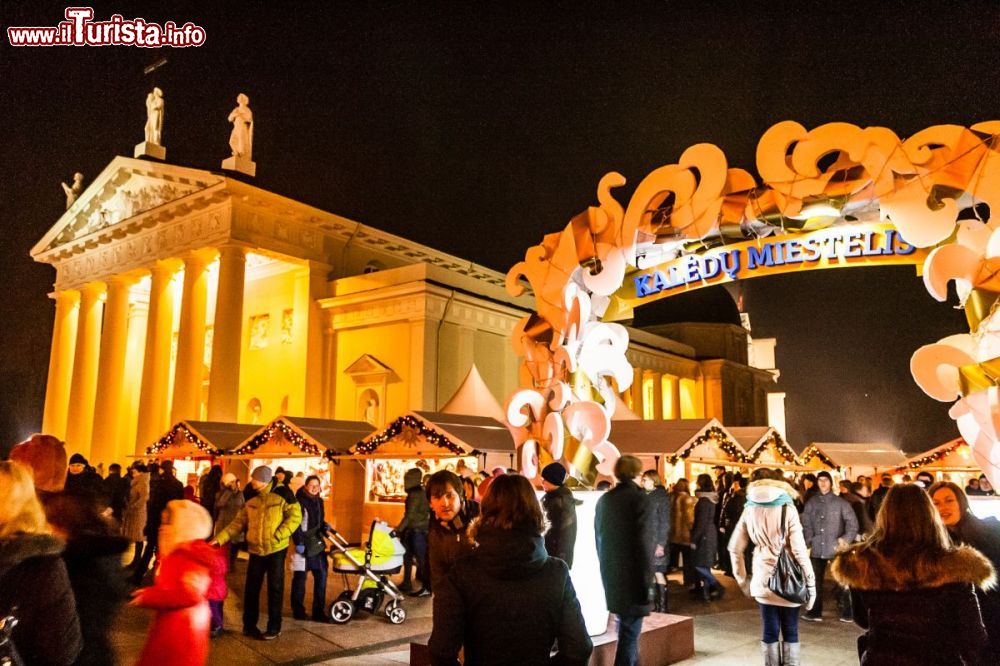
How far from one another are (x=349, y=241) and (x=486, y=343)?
7.40m

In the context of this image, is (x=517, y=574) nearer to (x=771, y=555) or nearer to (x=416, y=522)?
(x=771, y=555)

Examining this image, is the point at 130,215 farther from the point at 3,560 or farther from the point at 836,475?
the point at 3,560

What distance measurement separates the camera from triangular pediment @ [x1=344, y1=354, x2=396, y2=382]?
28.1 metres

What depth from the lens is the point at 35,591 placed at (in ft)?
9.78

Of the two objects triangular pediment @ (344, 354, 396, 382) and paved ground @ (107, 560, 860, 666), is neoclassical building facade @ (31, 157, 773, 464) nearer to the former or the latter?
triangular pediment @ (344, 354, 396, 382)

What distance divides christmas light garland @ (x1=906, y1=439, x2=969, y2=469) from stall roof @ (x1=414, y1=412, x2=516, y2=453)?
426 inches

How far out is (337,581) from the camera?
13234mm

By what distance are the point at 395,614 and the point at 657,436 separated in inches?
390

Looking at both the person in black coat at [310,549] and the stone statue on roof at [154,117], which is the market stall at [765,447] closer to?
the person in black coat at [310,549]

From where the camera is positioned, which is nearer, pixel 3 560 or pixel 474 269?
pixel 3 560

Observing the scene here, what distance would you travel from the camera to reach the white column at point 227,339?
85.3ft

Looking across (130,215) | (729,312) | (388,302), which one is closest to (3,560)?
(388,302)

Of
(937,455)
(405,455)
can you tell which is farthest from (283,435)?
(937,455)

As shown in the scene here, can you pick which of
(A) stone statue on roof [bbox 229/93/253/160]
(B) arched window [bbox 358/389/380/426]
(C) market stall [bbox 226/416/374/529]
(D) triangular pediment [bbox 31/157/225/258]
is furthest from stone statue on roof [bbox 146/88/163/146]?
(C) market stall [bbox 226/416/374/529]
